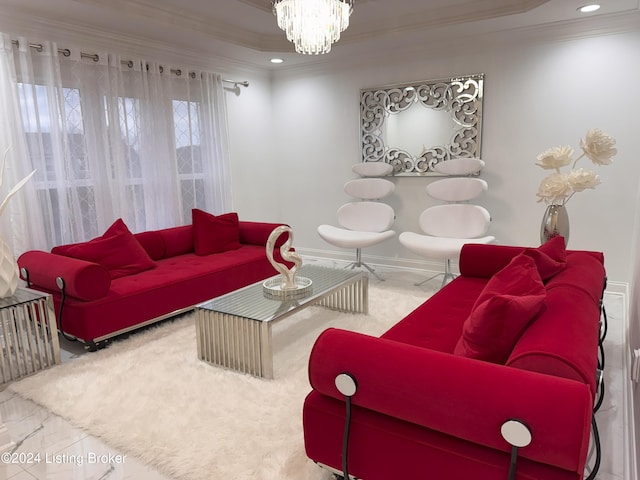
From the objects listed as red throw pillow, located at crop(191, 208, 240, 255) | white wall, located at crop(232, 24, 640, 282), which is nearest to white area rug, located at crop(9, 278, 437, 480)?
red throw pillow, located at crop(191, 208, 240, 255)

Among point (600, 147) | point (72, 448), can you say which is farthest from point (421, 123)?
point (72, 448)

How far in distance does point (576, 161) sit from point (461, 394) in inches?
106

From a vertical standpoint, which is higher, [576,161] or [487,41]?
[487,41]

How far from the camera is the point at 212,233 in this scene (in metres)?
4.23

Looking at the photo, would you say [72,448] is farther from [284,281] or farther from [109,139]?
[109,139]

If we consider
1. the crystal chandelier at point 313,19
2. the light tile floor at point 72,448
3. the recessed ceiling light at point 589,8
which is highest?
the recessed ceiling light at point 589,8

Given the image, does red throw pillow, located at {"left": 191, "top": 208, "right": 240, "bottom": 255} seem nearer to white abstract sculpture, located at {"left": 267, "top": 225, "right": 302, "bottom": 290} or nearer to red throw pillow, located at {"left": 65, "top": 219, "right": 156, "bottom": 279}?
red throw pillow, located at {"left": 65, "top": 219, "right": 156, "bottom": 279}

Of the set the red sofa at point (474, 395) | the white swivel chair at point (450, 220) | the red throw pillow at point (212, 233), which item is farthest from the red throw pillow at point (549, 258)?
the red throw pillow at point (212, 233)

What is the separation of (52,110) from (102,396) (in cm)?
248

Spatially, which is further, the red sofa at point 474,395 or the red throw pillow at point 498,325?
the red throw pillow at point 498,325

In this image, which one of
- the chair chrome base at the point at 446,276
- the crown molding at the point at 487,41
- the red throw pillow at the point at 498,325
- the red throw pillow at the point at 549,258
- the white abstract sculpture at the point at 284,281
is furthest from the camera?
the chair chrome base at the point at 446,276

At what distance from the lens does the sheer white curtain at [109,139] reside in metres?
3.53

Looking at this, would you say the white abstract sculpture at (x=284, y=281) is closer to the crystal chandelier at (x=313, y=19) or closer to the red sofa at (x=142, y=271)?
the red sofa at (x=142, y=271)

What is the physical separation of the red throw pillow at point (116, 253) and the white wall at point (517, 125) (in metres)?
2.08
